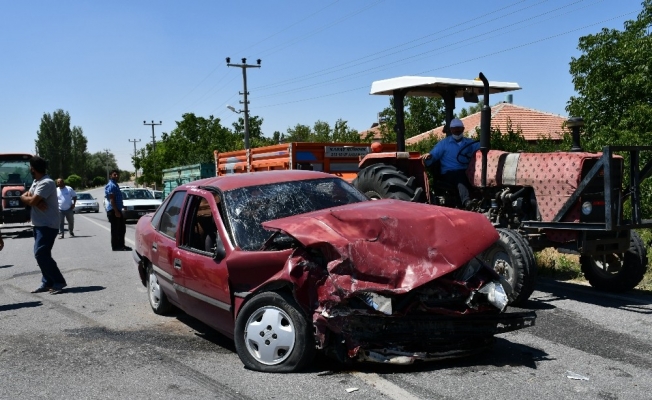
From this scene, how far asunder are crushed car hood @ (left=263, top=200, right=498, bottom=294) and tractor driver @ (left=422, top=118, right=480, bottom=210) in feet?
10.9

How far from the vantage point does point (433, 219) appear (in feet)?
16.3

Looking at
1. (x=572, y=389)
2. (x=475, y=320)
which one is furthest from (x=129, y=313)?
(x=572, y=389)

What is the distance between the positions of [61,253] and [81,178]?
123 meters

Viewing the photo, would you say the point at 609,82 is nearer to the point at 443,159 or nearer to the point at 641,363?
the point at 443,159

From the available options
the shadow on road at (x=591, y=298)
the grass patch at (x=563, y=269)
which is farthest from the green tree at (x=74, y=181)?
the shadow on road at (x=591, y=298)

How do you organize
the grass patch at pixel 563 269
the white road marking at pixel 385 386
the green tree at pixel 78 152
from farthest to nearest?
the green tree at pixel 78 152 < the grass patch at pixel 563 269 < the white road marking at pixel 385 386

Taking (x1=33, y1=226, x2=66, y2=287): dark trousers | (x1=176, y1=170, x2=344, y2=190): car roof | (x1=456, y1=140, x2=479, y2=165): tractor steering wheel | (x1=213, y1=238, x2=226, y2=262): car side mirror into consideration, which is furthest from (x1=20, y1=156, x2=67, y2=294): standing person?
(x1=456, y1=140, x2=479, y2=165): tractor steering wheel

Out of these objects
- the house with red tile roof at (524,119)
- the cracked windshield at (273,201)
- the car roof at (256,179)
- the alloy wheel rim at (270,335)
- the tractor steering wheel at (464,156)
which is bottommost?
the alloy wheel rim at (270,335)

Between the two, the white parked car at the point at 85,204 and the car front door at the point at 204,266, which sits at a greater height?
the car front door at the point at 204,266

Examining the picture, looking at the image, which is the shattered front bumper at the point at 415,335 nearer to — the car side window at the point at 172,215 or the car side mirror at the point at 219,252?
the car side mirror at the point at 219,252

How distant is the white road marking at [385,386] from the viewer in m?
4.19

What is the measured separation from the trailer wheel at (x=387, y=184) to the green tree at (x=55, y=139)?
121662 mm

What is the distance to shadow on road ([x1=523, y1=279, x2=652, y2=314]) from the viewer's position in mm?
7047

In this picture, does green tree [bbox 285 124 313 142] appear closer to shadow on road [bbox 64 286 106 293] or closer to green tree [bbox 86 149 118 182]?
shadow on road [bbox 64 286 106 293]
